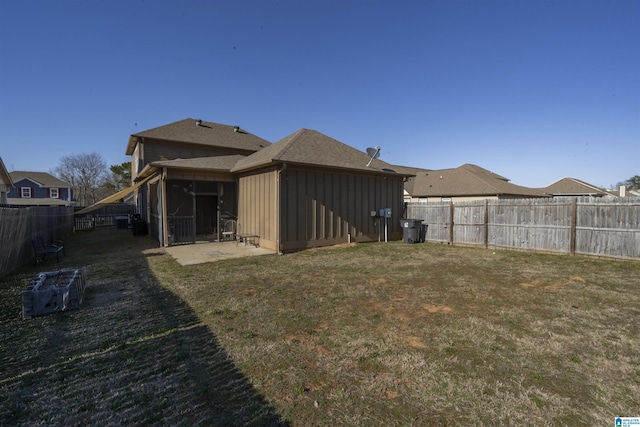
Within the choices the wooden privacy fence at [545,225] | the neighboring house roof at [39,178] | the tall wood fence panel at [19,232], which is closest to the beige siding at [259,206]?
the tall wood fence panel at [19,232]

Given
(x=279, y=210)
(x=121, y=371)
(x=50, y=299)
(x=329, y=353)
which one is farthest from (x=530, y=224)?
(x=50, y=299)

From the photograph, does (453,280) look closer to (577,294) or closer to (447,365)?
(577,294)

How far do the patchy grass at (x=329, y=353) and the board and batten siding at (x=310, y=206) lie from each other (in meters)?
3.88

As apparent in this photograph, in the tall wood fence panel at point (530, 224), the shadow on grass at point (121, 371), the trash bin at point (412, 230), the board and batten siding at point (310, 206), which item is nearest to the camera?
the shadow on grass at point (121, 371)

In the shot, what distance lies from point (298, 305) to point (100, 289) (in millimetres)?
3957

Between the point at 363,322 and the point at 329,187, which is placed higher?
the point at 329,187

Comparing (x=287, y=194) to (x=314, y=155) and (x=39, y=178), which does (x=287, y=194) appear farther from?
(x=39, y=178)

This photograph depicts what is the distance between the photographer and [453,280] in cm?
611

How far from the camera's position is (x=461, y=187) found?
78.4ft

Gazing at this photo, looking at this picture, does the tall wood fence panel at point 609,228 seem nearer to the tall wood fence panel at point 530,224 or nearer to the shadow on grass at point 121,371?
the tall wood fence panel at point 530,224

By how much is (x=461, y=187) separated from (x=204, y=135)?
19930 mm

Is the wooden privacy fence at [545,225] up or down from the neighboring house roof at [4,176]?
down

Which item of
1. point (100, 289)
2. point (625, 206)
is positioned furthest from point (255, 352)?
point (625, 206)

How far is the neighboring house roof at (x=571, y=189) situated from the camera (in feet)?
95.9
